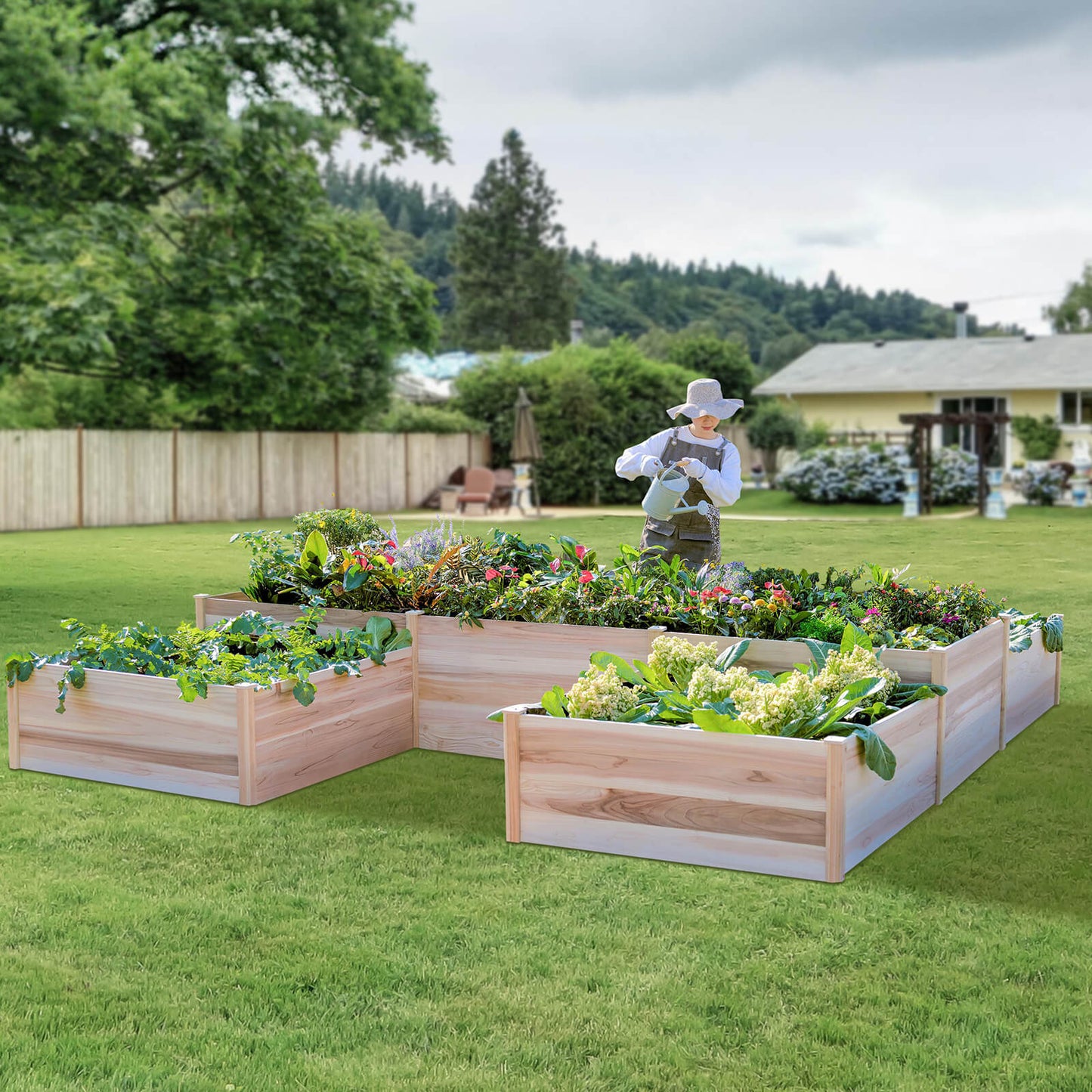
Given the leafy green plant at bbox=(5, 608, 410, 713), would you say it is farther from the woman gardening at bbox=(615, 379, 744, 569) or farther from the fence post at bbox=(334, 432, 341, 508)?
the fence post at bbox=(334, 432, 341, 508)

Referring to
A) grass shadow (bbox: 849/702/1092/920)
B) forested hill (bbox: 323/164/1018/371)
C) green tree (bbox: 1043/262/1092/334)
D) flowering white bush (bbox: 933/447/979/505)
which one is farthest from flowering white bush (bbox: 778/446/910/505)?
green tree (bbox: 1043/262/1092/334)

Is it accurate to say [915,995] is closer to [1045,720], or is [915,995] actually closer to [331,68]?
[1045,720]

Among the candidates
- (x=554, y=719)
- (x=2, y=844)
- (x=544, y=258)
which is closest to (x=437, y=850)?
(x=554, y=719)

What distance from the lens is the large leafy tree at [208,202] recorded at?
19.7 metres

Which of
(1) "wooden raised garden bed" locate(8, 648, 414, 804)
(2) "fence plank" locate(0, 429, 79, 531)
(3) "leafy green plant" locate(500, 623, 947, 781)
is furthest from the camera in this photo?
(2) "fence plank" locate(0, 429, 79, 531)

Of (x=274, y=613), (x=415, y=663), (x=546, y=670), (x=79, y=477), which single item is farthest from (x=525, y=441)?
(x=546, y=670)

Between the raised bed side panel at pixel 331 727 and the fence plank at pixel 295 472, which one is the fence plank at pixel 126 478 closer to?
the fence plank at pixel 295 472

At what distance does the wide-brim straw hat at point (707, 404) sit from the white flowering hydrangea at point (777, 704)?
7.68ft

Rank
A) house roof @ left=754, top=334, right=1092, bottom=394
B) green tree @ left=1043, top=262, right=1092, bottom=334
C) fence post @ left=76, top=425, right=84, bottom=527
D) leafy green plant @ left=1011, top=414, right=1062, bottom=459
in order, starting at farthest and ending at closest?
green tree @ left=1043, top=262, right=1092, bottom=334 < house roof @ left=754, top=334, right=1092, bottom=394 < leafy green plant @ left=1011, top=414, right=1062, bottom=459 < fence post @ left=76, top=425, right=84, bottom=527

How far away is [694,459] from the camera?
21.1ft

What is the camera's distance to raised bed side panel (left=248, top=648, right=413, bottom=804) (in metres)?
5.04

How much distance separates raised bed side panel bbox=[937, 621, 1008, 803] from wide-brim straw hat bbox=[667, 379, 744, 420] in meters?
1.65

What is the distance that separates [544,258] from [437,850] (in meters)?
55.0

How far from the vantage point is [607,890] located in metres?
4.06
